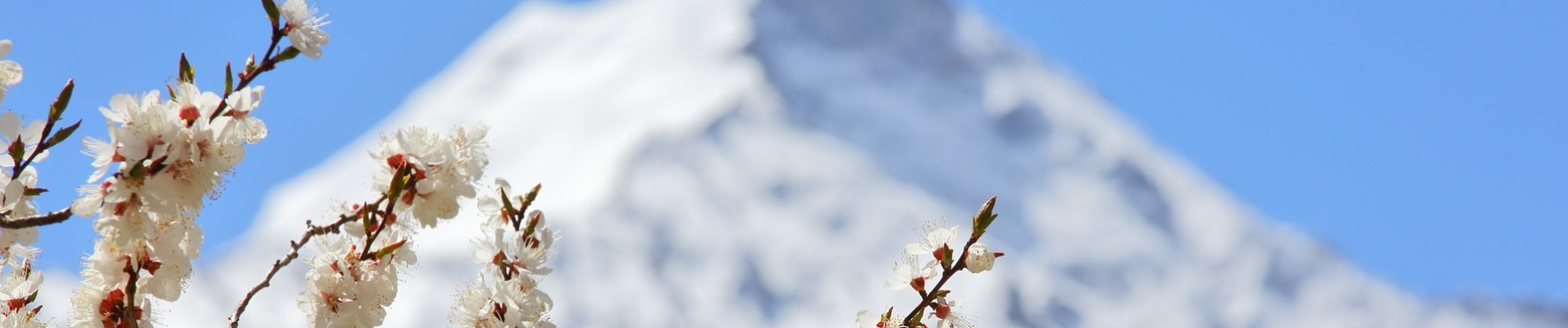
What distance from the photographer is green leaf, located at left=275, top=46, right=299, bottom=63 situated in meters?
1.45

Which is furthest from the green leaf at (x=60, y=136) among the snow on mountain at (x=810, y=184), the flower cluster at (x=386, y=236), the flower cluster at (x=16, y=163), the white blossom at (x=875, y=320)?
the snow on mountain at (x=810, y=184)

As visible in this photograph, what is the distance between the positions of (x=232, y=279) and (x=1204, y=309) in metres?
53.8

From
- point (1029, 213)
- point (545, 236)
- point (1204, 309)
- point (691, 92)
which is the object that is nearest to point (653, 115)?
point (691, 92)

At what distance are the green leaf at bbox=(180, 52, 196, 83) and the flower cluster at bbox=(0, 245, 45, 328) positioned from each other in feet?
1.12

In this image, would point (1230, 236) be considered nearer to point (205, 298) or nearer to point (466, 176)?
point (205, 298)

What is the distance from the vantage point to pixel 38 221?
1.20 metres

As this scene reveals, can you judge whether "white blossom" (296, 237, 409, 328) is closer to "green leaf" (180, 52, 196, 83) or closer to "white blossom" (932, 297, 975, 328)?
"green leaf" (180, 52, 196, 83)

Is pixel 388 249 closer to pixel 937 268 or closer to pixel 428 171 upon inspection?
pixel 428 171

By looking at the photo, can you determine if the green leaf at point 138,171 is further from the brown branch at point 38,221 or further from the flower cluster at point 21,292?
the flower cluster at point 21,292

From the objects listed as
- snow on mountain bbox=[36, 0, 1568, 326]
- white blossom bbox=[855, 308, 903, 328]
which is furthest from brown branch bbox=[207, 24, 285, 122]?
snow on mountain bbox=[36, 0, 1568, 326]

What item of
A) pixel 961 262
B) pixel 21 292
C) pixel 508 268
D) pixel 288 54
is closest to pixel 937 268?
pixel 961 262

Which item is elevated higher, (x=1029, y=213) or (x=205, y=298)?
(x=1029, y=213)

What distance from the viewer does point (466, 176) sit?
159 centimetres

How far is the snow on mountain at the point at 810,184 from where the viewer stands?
2613 inches
